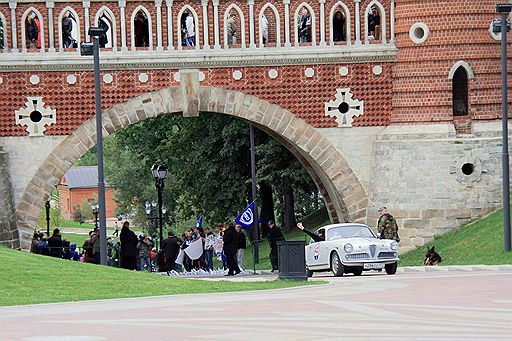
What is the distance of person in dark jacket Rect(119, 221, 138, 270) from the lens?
34.0 meters

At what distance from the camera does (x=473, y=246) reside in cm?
3183

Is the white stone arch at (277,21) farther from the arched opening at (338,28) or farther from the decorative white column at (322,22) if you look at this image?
the arched opening at (338,28)

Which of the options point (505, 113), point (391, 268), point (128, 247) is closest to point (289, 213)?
point (128, 247)

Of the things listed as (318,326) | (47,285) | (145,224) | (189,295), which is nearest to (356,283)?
(189,295)

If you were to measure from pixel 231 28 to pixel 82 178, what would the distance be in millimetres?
86603

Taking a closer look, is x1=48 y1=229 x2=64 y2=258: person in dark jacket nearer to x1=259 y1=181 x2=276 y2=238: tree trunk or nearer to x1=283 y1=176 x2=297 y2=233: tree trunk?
x1=283 y1=176 x2=297 y2=233: tree trunk

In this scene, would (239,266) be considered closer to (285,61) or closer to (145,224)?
(285,61)

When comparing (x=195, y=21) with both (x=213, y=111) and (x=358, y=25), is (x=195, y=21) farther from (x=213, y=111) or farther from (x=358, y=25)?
(x=358, y=25)

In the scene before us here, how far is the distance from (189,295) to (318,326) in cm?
530

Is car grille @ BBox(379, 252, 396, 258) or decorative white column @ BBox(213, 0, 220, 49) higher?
decorative white column @ BBox(213, 0, 220, 49)

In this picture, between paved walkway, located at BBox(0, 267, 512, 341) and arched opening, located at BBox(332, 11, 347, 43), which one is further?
arched opening, located at BBox(332, 11, 347, 43)

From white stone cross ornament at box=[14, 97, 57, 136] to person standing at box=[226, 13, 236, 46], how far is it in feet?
14.8

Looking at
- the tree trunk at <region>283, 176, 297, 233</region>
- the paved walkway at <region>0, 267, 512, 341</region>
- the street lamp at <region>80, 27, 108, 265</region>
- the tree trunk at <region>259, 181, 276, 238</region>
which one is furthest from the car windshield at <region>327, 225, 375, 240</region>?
the tree trunk at <region>259, 181, 276, 238</region>

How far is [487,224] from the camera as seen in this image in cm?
3322
